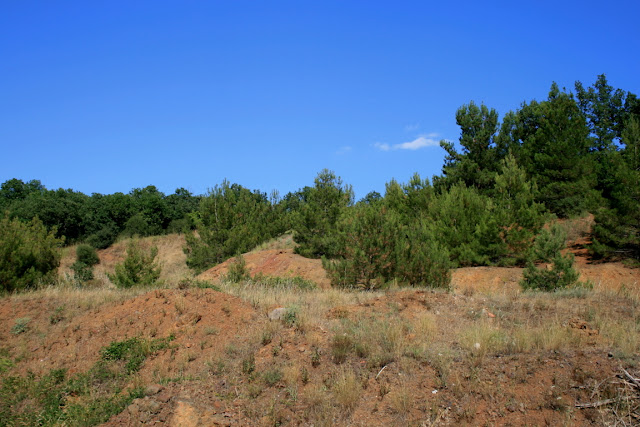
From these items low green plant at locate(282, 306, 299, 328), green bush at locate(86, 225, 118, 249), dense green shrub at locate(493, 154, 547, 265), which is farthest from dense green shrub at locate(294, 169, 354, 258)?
green bush at locate(86, 225, 118, 249)

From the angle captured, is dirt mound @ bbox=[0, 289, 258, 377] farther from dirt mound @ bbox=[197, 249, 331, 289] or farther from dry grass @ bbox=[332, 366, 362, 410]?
dirt mound @ bbox=[197, 249, 331, 289]

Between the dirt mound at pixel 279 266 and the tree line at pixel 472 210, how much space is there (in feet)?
4.54

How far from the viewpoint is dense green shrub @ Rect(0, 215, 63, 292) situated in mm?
14781

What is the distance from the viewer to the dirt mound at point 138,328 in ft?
26.3

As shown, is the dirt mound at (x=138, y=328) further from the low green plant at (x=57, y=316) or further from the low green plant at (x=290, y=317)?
the low green plant at (x=290, y=317)

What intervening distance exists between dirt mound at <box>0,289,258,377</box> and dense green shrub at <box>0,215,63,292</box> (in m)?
4.27

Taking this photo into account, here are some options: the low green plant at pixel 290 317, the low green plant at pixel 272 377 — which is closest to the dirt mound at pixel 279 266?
the low green plant at pixel 290 317

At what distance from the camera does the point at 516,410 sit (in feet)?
17.1

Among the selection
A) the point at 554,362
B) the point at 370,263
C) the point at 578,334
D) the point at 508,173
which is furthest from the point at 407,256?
the point at 508,173

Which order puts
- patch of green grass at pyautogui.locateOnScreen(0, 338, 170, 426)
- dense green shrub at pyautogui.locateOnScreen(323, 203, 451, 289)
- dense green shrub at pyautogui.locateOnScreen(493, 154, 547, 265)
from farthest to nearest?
dense green shrub at pyautogui.locateOnScreen(493, 154, 547, 265)
dense green shrub at pyautogui.locateOnScreen(323, 203, 451, 289)
patch of green grass at pyautogui.locateOnScreen(0, 338, 170, 426)

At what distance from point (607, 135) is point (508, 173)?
21224 millimetres

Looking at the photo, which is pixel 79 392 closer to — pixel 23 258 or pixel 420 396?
pixel 420 396

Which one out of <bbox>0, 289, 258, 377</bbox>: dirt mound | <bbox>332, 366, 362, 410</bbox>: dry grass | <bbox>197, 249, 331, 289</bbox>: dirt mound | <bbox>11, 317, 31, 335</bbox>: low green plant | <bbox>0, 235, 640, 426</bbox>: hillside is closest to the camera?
<bbox>0, 235, 640, 426</bbox>: hillside

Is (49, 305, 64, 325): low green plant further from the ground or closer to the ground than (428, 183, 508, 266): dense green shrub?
closer to the ground
